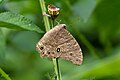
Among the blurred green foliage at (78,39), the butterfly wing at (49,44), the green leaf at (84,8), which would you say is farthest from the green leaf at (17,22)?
the green leaf at (84,8)

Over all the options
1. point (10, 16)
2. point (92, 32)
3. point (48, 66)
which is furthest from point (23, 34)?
point (10, 16)

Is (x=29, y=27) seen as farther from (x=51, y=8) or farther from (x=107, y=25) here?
(x=107, y=25)

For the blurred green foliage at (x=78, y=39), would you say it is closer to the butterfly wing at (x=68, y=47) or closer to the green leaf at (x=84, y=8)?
the green leaf at (x=84, y=8)

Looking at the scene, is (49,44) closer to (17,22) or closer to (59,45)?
(59,45)

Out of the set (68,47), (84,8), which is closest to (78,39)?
(84,8)

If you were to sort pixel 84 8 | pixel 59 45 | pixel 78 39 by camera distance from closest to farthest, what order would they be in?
pixel 59 45, pixel 84 8, pixel 78 39
